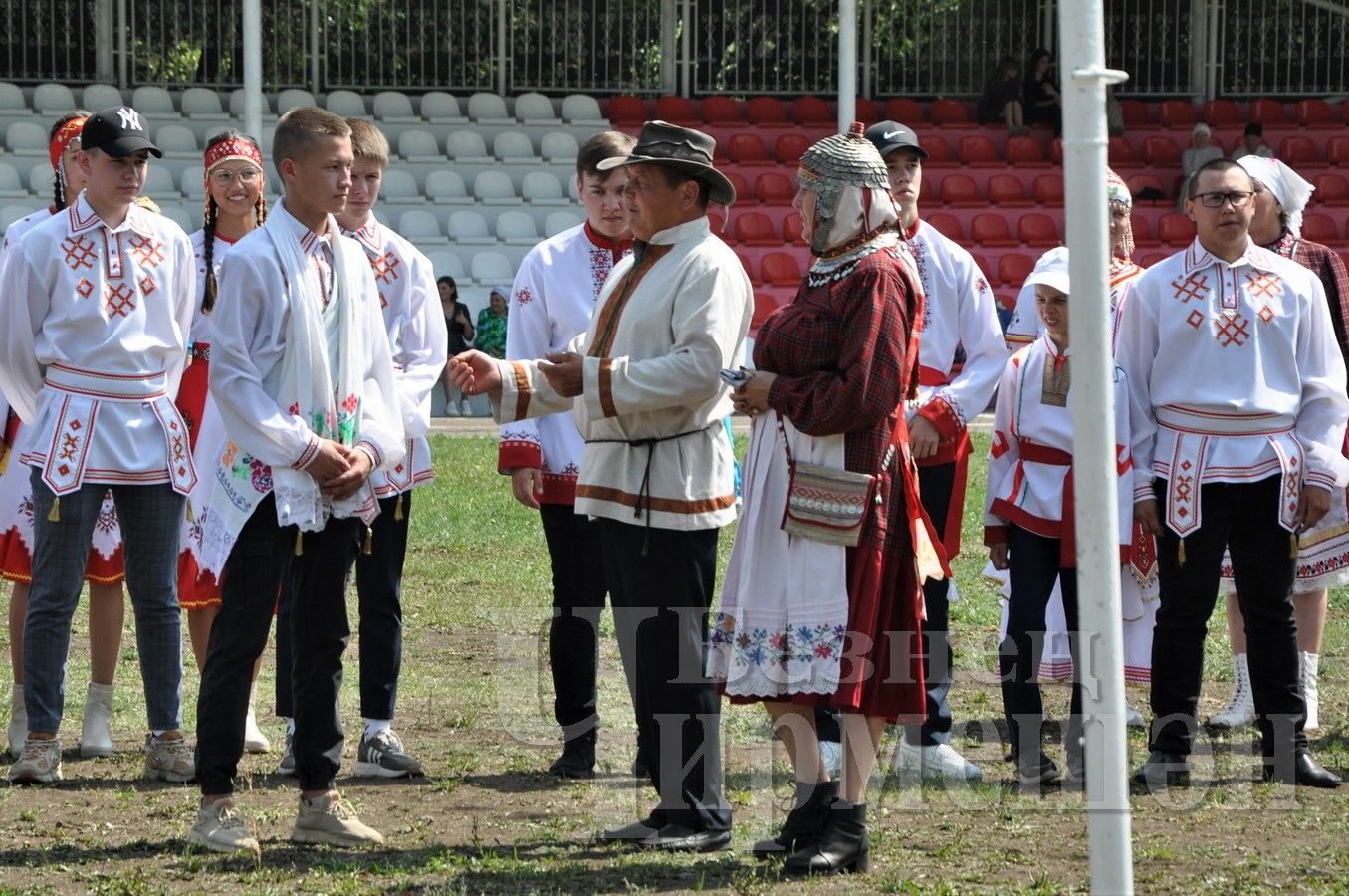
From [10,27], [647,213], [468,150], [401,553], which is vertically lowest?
[401,553]

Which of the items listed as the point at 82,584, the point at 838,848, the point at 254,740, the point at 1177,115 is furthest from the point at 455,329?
the point at 838,848

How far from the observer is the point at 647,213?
A: 4.87 metres

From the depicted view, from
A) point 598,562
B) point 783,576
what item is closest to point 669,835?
point 783,576

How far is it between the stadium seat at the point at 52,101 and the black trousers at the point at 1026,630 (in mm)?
18769

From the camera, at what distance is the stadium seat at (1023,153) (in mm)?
22328

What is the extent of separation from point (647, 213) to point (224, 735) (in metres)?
1.82

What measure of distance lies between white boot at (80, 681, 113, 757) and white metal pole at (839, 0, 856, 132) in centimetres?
1376

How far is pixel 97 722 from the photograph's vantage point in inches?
230

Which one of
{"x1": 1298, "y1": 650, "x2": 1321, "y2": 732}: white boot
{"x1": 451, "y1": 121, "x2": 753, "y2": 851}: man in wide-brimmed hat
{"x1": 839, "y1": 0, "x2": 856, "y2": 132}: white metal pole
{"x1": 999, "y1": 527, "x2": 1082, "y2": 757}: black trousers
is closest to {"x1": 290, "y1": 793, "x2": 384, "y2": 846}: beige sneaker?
{"x1": 451, "y1": 121, "x2": 753, "y2": 851}: man in wide-brimmed hat

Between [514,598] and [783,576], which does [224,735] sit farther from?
[514,598]

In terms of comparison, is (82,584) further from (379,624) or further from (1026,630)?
(1026,630)

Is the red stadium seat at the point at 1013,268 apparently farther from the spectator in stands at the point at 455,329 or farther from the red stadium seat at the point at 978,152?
the spectator in stands at the point at 455,329

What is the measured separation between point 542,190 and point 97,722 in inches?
626

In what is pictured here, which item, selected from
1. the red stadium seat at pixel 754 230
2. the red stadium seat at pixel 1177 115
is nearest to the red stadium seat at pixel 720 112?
the red stadium seat at pixel 754 230
